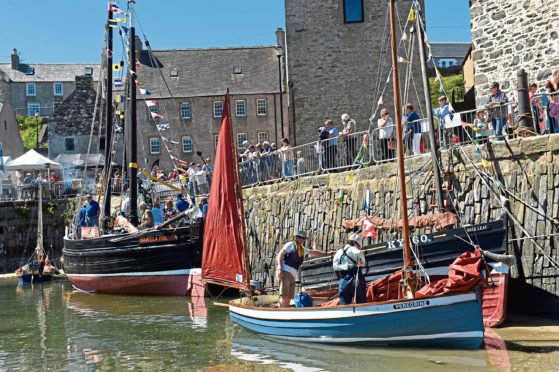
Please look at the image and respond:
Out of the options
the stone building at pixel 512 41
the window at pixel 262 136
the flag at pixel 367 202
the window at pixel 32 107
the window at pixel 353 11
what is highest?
the window at pixel 32 107

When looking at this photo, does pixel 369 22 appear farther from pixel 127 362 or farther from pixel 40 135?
pixel 40 135

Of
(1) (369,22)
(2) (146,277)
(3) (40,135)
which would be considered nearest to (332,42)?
(1) (369,22)

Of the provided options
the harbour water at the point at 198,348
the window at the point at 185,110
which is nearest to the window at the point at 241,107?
the window at the point at 185,110

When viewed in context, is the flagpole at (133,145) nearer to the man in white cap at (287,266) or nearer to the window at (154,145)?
the man in white cap at (287,266)

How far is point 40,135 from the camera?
6600 centimetres

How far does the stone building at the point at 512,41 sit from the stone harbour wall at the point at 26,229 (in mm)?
23318

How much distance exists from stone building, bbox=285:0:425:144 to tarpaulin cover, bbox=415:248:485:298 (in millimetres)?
17564

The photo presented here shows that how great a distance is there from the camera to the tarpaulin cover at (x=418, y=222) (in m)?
13.2

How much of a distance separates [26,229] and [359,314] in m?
27.9

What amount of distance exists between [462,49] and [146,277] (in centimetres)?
7820

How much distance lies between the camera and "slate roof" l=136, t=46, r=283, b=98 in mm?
46156

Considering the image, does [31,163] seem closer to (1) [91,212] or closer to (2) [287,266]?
(1) [91,212]

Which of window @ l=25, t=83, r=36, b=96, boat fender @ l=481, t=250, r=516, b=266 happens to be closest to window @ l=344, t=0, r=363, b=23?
boat fender @ l=481, t=250, r=516, b=266

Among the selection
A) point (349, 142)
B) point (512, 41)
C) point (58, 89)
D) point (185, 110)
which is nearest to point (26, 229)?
point (185, 110)
